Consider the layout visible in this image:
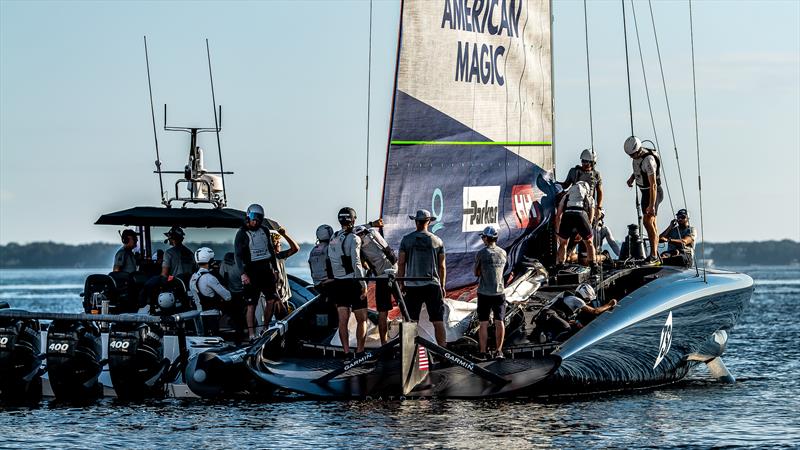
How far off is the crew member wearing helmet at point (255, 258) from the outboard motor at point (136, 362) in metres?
1.37

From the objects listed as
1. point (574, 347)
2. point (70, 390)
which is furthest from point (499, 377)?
point (70, 390)

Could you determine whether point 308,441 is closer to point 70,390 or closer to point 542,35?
point 70,390

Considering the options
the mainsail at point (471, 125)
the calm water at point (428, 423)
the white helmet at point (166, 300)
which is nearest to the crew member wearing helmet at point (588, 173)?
the mainsail at point (471, 125)

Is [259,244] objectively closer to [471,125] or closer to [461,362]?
[471,125]

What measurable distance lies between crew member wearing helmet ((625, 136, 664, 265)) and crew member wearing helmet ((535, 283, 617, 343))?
7.96 feet

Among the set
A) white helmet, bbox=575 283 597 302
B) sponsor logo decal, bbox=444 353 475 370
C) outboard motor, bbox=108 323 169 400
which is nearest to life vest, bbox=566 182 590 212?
white helmet, bbox=575 283 597 302

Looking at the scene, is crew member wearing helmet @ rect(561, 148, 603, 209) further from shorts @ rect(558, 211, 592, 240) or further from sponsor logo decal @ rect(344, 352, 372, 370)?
sponsor logo decal @ rect(344, 352, 372, 370)

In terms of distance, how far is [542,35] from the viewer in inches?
781

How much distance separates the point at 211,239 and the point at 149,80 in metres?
2.49

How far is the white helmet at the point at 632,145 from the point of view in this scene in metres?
19.7

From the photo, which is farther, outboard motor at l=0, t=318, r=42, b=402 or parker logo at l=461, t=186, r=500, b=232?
parker logo at l=461, t=186, r=500, b=232

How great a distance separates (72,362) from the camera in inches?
679

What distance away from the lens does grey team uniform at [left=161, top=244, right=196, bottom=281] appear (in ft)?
63.3

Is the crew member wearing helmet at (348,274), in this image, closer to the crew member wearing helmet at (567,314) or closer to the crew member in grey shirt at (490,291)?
the crew member in grey shirt at (490,291)
